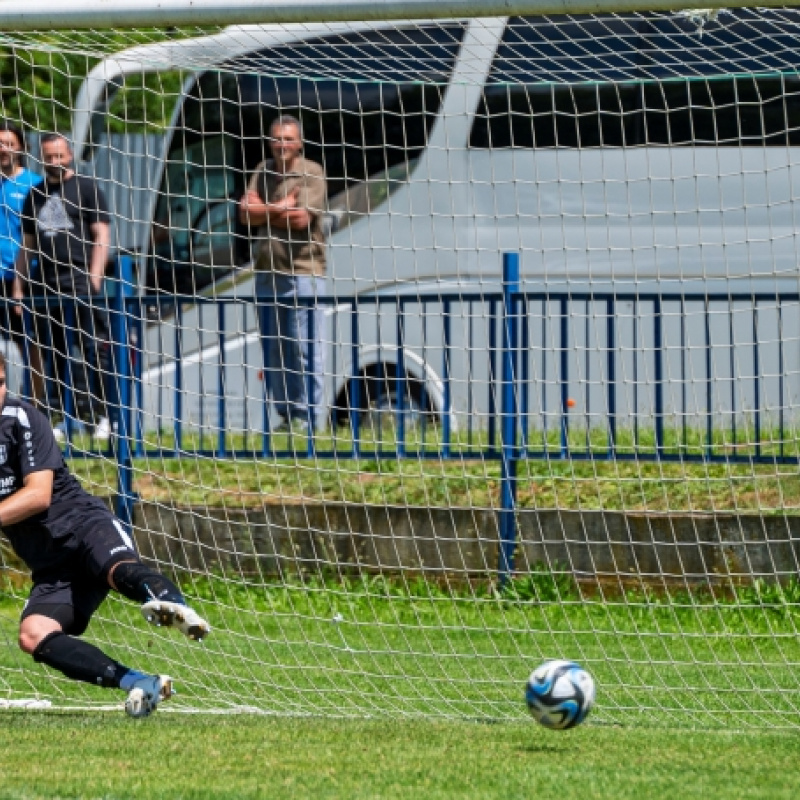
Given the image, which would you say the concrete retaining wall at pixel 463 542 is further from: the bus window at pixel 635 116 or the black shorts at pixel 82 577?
the bus window at pixel 635 116

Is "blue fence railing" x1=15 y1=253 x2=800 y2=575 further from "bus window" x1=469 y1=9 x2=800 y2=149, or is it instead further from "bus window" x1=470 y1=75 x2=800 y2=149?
"bus window" x1=469 y1=9 x2=800 y2=149

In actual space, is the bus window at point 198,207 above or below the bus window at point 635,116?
below

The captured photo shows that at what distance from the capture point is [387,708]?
830cm

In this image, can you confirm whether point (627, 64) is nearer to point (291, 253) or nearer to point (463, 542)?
point (291, 253)

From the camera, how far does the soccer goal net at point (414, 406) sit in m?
9.49

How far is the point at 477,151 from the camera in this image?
1042 centimetres

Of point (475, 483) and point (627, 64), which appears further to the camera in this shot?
point (475, 483)

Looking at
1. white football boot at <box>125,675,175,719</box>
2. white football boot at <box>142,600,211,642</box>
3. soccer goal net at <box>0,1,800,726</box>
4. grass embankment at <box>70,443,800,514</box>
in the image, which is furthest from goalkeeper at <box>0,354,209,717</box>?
grass embankment at <box>70,443,800,514</box>

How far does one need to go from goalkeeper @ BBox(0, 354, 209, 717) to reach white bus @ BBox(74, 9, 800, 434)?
1.92 meters

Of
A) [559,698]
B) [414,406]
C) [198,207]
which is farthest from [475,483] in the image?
[559,698]

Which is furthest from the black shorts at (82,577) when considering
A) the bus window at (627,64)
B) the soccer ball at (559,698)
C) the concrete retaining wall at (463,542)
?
the bus window at (627,64)

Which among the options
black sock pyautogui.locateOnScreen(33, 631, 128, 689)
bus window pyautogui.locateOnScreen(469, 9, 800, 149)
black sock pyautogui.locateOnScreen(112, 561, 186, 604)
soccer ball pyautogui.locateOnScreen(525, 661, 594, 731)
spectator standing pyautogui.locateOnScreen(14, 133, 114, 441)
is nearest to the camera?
Result: soccer ball pyautogui.locateOnScreen(525, 661, 594, 731)

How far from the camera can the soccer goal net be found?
31.1 feet

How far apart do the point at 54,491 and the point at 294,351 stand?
2.66 m
